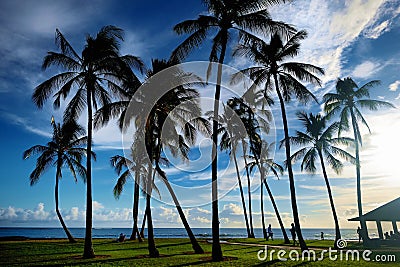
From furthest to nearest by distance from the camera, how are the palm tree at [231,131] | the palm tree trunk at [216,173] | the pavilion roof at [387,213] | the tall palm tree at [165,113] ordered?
the palm tree at [231,131], the pavilion roof at [387,213], the tall palm tree at [165,113], the palm tree trunk at [216,173]

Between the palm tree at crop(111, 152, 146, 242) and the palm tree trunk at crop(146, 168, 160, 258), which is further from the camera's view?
the palm tree at crop(111, 152, 146, 242)

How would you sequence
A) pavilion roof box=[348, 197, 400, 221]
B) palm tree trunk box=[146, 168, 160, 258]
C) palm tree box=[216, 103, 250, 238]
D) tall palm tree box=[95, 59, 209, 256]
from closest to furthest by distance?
palm tree trunk box=[146, 168, 160, 258]
tall palm tree box=[95, 59, 209, 256]
pavilion roof box=[348, 197, 400, 221]
palm tree box=[216, 103, 250, 238]

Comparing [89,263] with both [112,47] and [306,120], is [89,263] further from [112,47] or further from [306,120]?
[306,120]

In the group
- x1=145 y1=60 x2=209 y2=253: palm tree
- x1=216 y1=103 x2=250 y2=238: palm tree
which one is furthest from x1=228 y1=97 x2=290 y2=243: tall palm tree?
x1=145 y1=60 x2=209 y2=253: palm tree

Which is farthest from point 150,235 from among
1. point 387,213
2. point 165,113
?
point 387,213

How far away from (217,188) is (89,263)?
6.46 m

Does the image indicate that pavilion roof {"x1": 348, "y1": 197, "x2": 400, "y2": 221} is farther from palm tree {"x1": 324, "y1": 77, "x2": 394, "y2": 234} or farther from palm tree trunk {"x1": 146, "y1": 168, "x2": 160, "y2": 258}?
palm tree trunk {"x1": 146, "y1": 168, "x2": 160, "y2": 258}

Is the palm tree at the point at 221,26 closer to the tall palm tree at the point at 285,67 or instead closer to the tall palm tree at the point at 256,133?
the tall palm tree at the point at 285,67

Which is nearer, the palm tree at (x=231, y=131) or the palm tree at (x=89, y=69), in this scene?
the palm tree at (x=89, y=69)

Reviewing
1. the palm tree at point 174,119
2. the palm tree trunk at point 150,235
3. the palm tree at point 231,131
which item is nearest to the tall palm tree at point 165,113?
the palm tree at point 174,119

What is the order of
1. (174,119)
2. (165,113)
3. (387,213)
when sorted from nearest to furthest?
(165,113)
(174,119)
(387,213)

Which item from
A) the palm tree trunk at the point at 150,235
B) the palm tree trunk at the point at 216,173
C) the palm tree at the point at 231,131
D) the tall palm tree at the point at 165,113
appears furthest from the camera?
the palm tree at the point at 231,131

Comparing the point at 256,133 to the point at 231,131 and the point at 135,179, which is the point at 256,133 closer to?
the point at 231,131

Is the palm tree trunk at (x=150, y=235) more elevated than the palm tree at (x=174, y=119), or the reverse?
the palm tree at (x=174, y=119)
